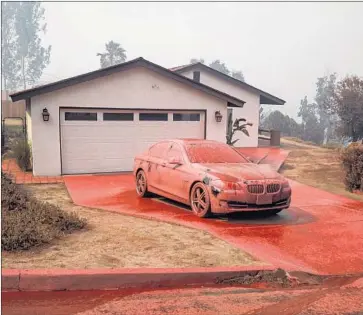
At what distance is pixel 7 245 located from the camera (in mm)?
5395

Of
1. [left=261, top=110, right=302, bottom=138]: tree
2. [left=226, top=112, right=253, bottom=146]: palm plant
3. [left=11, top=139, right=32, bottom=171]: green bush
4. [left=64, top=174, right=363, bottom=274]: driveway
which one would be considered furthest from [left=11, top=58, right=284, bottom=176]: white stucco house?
[left=261, top=110, right=302, bottom=138]: tree

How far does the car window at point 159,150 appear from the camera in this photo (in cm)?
959

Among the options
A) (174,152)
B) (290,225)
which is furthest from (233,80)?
(290,225)

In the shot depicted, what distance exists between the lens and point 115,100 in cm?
1399

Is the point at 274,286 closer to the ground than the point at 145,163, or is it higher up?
closer to the ground

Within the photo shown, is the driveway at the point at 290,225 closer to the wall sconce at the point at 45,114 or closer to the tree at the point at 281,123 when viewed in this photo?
the wall sconce at the point at 45,114

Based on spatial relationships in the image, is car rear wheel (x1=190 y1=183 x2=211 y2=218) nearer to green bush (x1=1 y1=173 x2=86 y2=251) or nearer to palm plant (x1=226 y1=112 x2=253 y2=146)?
green bush (x1=1 y1=173 x2=86 y2=251)

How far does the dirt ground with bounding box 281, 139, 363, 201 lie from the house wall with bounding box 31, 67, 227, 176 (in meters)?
3.20

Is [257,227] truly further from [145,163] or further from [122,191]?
[122,191]

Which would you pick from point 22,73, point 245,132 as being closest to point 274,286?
point 245,132

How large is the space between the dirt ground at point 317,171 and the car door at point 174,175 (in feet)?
16.2

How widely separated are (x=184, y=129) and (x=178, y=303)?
1133cm

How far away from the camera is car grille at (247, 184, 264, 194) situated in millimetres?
7648

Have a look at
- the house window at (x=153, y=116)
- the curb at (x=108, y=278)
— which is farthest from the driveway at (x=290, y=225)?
the house window at (x=153, y=116)
